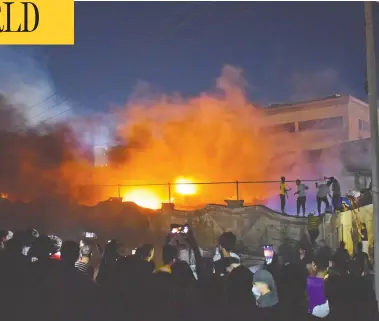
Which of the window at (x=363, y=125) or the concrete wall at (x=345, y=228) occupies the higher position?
the window at (x=363, y=125)

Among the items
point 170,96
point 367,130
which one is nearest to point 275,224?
point 367,130

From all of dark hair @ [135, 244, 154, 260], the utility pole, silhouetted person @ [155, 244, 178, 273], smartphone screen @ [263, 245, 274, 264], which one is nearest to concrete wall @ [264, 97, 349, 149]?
the utility pole

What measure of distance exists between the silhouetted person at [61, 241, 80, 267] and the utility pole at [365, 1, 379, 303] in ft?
9.82

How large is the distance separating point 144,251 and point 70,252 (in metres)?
0.73

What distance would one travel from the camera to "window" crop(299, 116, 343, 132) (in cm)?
554

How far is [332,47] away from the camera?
5590 millimetres


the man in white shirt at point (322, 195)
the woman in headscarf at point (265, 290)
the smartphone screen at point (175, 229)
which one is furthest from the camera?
the man in white shirt at point (322, 195)

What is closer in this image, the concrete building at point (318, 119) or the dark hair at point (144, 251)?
the dark hair at point (144, 251)

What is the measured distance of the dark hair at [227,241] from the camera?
5.39 metres

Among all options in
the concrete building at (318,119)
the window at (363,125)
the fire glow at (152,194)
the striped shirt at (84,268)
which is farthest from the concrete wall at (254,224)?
the window at (363,125)

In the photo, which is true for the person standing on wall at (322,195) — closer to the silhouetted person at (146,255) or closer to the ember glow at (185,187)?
the ember glow at (185,187)

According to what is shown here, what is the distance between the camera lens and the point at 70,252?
208 inches

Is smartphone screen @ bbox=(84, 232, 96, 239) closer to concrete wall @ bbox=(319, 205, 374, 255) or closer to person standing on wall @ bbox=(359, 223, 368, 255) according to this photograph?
concrete wall @ bbox=(319, 205, 374, 255)

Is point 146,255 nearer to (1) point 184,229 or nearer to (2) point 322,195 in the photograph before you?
(1) point 184,229
